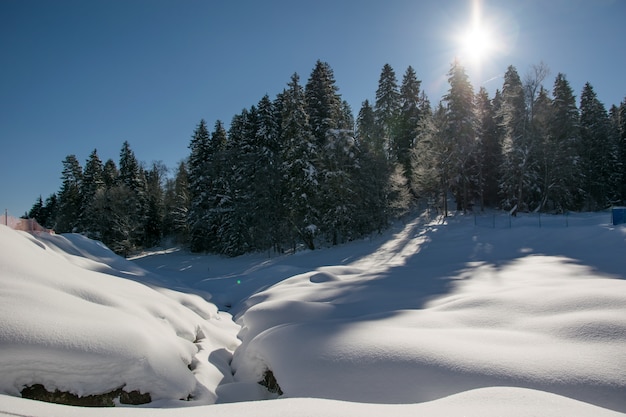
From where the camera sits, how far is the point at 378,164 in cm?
2711

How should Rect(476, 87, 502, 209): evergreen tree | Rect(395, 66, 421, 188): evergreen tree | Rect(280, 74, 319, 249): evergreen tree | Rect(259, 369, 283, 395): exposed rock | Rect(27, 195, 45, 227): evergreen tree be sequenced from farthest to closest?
1. Rect(27, 195, 45, 227): evergreen tree
2. Rect(395, 66, 421, 188): evergreen tree
3. Rect(476, 87, 502, 209): evergreen tree
4. Rect(280, 74, 319, 249): evergreen tree
5. Rect(259, 369, 283, 395): exposed rock

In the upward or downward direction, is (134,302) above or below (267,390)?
above

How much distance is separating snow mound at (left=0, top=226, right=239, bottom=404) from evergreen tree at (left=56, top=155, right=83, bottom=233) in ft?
139

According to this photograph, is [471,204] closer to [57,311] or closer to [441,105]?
[441,105]

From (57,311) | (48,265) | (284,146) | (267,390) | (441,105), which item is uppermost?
(441,105)

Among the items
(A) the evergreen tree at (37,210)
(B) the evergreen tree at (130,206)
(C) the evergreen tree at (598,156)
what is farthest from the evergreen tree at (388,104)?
(A) the evergreen tree at (37,210)

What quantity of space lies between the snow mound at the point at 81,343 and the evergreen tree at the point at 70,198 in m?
42.4

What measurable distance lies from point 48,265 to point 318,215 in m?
19.3

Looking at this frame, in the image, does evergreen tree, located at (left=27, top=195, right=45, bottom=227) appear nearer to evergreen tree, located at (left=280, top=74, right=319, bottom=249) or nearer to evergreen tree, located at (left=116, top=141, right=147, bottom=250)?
evergreen tree, located at (left=116, top=141, right=147, bottom=250)

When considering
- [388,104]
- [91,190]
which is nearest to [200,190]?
[91,190]

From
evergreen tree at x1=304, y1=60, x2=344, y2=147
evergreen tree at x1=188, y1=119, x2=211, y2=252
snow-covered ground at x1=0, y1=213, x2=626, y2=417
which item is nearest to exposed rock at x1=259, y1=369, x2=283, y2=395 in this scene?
snow-covered ground at x1=0, y1=213, x2=626, y2=417

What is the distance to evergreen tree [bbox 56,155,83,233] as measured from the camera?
41.0 m

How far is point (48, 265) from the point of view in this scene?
5.12m

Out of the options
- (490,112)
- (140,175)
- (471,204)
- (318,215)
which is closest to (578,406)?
(318,215)
